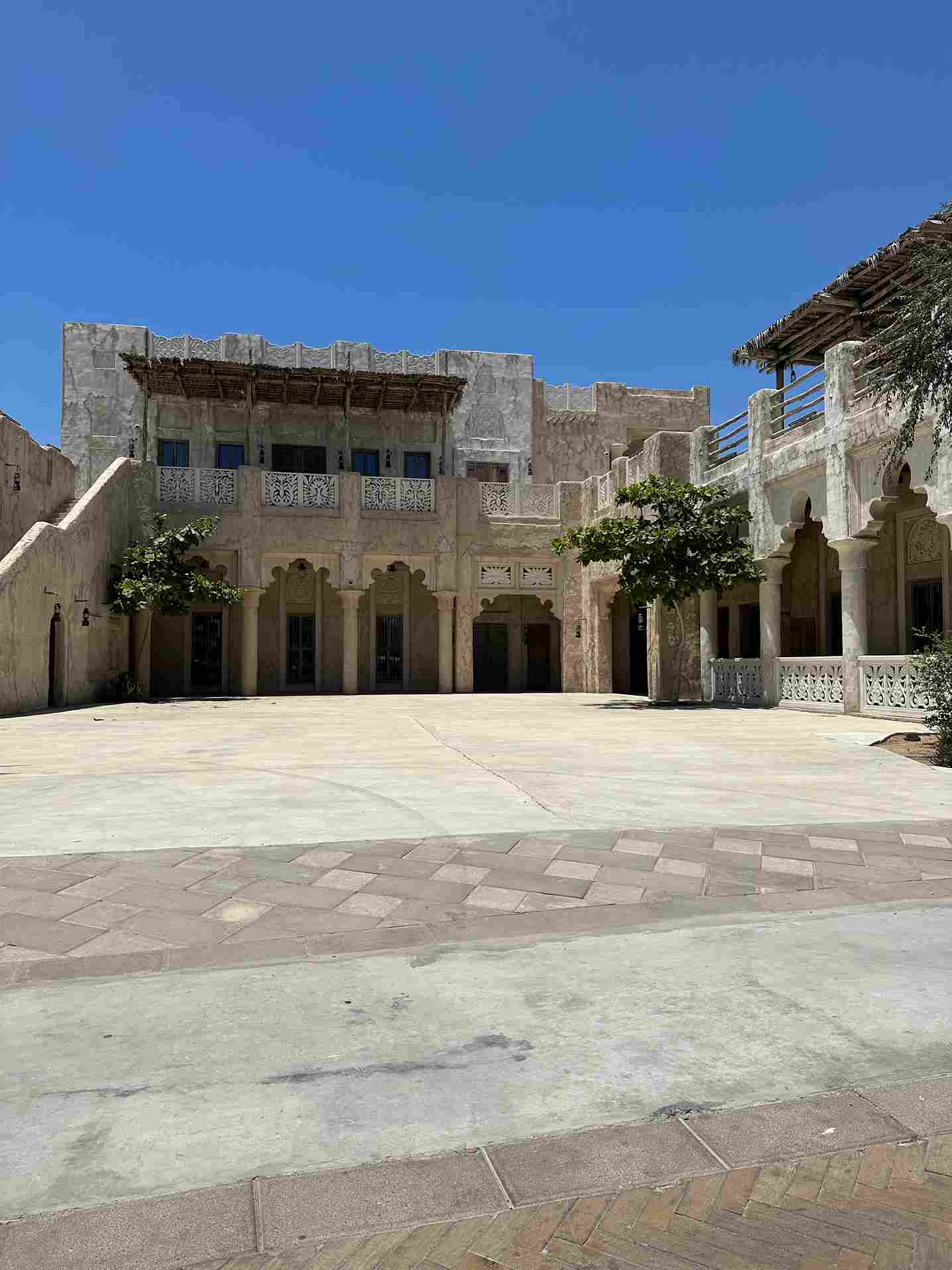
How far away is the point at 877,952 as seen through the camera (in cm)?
345

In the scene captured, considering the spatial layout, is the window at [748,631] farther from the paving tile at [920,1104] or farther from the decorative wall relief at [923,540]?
the paving tile at [920,1104]

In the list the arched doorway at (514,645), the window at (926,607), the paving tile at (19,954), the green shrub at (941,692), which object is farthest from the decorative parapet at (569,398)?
the paving tile at (19,954)

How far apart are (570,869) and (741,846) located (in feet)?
3.96

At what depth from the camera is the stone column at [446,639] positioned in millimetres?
25734

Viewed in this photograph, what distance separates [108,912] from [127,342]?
89.4 ft

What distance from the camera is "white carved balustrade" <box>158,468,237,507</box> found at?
24.3m

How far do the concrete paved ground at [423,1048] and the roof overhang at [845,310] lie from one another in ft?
48.5

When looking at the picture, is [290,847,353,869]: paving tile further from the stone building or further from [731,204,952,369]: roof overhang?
[731,204,952,369]: roof overhang

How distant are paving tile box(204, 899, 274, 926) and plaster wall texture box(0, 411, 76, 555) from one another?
18.4 meters

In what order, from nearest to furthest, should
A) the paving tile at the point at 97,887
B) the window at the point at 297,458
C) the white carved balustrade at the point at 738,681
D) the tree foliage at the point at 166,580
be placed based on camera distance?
the paving tile at the point at 97,887 → the white carved balustrade at the point at 738,681 → the tree foliage at the point at 166,580 → the window at the point at 297,458

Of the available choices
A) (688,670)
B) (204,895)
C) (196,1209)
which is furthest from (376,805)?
(688,670)

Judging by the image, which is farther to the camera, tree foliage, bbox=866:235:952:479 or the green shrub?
tree foliage, bbox=866:235:952:479

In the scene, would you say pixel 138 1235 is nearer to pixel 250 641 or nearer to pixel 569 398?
pixel 250 641

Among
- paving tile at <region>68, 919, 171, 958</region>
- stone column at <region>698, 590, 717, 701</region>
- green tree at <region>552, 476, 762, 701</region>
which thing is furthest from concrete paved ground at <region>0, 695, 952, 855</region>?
stone column at <region>698, 590, 717, 701</region>
